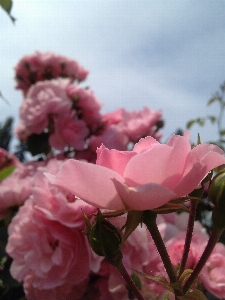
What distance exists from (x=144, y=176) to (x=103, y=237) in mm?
41

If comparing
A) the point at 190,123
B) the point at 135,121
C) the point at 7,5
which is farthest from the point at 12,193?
the point at 190,123

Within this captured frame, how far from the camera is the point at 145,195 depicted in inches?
7.5

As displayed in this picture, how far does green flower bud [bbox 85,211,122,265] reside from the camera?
21 centimetres

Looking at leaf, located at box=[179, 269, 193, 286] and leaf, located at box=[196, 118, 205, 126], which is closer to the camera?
leaf, located at box=[179, 269, 193, 286]

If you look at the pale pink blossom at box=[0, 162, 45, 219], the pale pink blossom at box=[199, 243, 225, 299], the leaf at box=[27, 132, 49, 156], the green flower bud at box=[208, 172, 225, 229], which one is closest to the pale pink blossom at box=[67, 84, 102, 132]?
the leaf at box=[27, 132, 49, 156]

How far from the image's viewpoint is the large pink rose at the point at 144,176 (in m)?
0.19

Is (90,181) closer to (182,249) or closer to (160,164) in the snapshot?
(160,164)

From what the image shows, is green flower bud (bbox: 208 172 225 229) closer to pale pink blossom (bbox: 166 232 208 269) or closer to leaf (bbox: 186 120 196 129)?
pale pink blossom (bbox: 166 232 208 269)

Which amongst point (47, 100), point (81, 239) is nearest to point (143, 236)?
point (81, 239)

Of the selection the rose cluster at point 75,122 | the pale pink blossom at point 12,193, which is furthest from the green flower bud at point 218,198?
the rose cluster at point 75,122

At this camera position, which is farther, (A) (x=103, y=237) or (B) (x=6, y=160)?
(B) (x=6, y=160)

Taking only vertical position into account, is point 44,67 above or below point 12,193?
above

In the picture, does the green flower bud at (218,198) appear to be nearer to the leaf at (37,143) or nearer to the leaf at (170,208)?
the leaf at (170,208)

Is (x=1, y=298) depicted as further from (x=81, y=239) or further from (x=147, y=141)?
(x=147, y=141)
